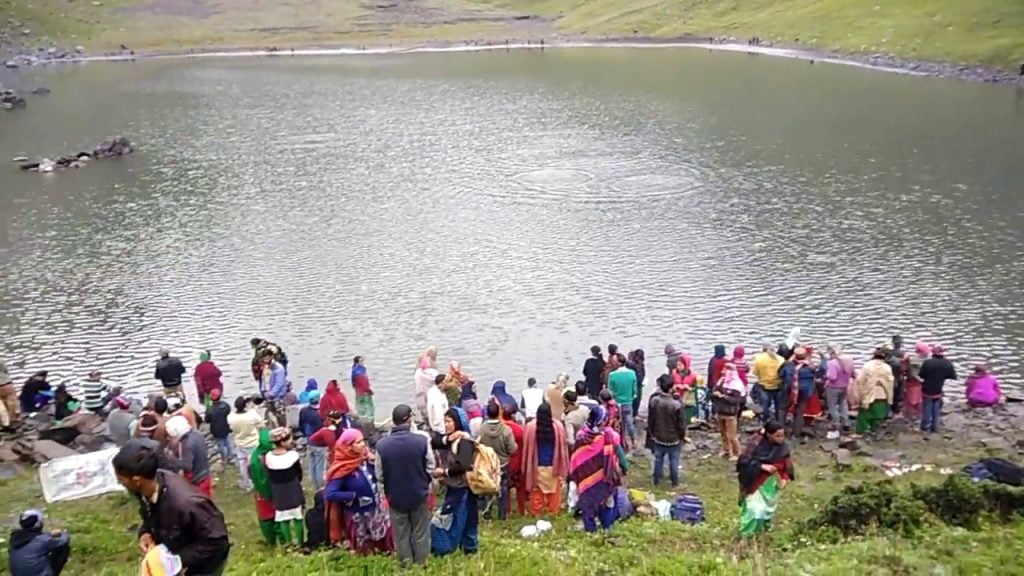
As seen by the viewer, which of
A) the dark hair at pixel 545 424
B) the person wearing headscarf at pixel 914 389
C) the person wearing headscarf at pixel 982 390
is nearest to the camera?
the dark hair at pixel 545 424

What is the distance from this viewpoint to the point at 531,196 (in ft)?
161

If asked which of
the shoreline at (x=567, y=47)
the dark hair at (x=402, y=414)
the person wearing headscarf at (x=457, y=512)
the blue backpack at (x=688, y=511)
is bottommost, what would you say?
the blue backpack at (x=688, y=511)

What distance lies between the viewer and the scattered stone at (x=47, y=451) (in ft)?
69.6

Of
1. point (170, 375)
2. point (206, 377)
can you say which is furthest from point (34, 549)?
point (170, 375)

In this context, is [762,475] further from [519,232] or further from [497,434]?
[519,232]

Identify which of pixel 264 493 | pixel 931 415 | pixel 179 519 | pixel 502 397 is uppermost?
pixel 179 519

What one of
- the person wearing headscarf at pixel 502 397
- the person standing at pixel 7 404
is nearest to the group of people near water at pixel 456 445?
the person wearing headscarf at pixel 502 397

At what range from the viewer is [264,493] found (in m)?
14.3

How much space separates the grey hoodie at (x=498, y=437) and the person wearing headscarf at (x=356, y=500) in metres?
2.44

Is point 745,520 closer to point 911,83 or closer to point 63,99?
point 911,83

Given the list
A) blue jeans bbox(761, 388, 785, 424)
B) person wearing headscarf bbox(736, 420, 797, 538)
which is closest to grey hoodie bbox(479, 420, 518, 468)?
person wearing headscarf bbox(736, 420, 797, 538)

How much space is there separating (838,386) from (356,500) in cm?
1283

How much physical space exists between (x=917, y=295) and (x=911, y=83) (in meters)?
58.9

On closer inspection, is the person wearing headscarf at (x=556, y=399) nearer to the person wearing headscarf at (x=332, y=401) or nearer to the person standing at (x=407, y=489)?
the person wearing headscarf at (x=332, y=401)
